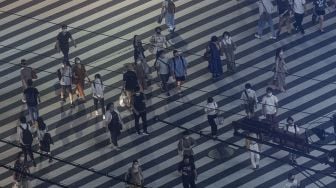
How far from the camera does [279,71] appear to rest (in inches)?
1314

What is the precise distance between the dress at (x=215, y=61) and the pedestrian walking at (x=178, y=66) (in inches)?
44.7

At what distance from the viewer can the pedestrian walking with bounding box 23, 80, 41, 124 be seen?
32.2 m

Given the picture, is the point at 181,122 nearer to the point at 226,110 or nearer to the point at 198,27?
the point at 226,110

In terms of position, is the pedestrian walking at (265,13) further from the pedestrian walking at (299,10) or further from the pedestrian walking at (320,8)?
the pedestrian walking at (320,8)

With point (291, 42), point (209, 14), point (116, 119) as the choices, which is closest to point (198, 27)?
point (209, 14)

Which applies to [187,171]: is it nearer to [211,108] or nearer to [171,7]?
[211,108]

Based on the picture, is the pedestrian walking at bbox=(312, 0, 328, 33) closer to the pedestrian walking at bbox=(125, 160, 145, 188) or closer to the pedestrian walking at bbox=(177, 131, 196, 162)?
the pedestrian walking at bbox=(177, 131, 196, 162)

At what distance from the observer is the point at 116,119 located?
31.1 m

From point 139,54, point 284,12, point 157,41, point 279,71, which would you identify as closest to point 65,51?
point 139,54

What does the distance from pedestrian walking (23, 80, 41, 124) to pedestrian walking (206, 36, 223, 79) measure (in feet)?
19.5

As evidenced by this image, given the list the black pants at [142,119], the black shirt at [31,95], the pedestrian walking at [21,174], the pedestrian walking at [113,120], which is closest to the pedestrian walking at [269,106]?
the black pants at [142,119]

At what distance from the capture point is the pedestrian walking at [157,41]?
34.2 m

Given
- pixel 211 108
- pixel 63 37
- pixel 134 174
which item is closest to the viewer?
pixel 134 174

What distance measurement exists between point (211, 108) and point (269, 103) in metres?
1.96
